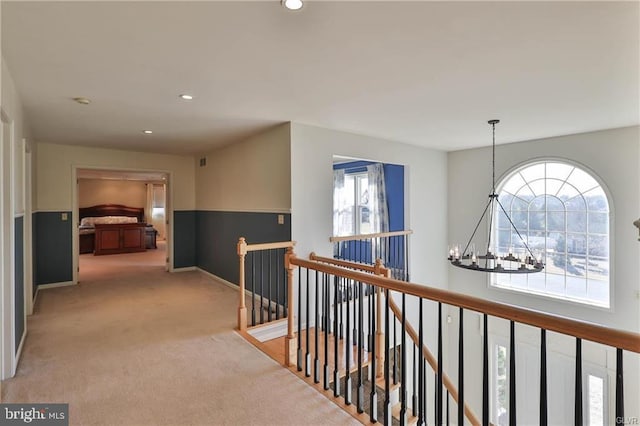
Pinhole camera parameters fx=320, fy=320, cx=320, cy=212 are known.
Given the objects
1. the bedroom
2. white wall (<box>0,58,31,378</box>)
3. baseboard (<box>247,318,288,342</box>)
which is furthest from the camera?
the bedroom

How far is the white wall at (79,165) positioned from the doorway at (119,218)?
0.16 meters

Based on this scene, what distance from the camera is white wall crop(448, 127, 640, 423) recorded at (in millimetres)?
4172

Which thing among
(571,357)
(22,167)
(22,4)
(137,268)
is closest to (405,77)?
(22,4)

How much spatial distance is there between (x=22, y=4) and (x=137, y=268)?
19.4ft

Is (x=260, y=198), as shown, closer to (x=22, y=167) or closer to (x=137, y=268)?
(x=22, y=167)

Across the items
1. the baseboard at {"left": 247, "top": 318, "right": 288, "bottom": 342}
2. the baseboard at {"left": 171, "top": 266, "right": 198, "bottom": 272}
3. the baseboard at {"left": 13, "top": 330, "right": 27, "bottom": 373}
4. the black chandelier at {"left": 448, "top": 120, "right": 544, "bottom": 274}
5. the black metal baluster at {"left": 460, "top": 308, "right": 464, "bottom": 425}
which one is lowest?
the baseboard at {"left": 247, "top": 318, "right": 288, "bottom": 342}

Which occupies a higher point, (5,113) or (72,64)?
(72,64)

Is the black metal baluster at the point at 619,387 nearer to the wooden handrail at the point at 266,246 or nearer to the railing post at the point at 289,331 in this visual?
the railing post at the point at 289,331

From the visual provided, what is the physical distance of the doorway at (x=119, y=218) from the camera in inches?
249

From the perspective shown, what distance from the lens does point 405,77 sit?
8.34ft

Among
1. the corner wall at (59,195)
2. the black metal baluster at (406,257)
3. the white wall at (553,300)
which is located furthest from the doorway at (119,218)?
the white wall at (553,300)

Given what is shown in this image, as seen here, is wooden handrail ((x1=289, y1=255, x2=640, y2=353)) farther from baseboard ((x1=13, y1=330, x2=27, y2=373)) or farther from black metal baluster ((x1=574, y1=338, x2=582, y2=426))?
baseboard ((x1=13, y1=330, x2=27, y2=373))

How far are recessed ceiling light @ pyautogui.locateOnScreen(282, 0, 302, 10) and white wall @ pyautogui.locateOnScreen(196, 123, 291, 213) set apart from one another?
227cm

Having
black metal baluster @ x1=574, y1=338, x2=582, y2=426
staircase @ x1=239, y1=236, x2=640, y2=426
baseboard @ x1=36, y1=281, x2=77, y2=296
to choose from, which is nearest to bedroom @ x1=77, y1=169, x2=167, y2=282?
baseboard @ x1=36, y1=281, x2=77, y2=296
